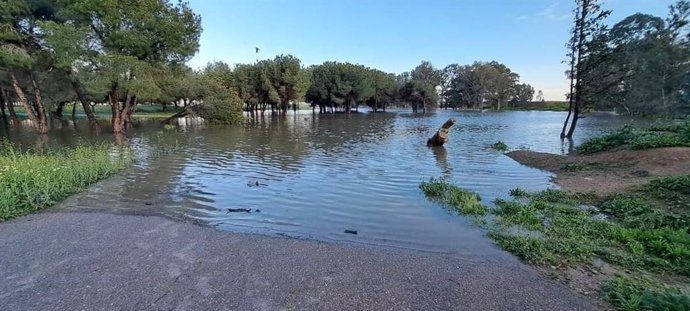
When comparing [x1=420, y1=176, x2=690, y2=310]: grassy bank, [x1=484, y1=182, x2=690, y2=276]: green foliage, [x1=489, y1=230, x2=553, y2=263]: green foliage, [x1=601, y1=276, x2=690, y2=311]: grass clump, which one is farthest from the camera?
[x1=489, y1=230, x2=553, y2=263]: green foliage

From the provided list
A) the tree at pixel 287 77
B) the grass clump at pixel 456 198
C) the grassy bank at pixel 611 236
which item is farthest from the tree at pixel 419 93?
the grassy bank at pixel 611 236

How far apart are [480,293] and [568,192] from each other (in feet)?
22.9

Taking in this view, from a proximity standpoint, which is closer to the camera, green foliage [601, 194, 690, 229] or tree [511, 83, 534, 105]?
green foliage [601, 194, 690, 229]

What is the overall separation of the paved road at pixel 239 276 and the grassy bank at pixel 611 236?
1.72 feet

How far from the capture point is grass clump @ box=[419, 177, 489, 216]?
26.5 ft

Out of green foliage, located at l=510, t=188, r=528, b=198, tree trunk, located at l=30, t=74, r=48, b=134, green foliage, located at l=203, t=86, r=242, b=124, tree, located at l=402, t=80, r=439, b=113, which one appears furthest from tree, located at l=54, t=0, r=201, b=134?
tree, located at l=402, t=80, r=439, b=113

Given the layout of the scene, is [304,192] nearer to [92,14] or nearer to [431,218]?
[431,218]

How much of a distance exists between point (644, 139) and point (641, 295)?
540 inches

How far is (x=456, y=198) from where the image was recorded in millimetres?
9102

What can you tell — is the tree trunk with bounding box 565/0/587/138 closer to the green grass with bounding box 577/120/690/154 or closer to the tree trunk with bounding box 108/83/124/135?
the green grass with bounding box 577/120/690/154

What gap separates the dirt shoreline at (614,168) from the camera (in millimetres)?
10157

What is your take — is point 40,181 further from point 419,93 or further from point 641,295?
point 419,93

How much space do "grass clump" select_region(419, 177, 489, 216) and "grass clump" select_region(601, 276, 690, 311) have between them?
3.63 metres

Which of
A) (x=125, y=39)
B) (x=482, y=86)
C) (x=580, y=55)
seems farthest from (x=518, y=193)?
(x=482, y=86)
